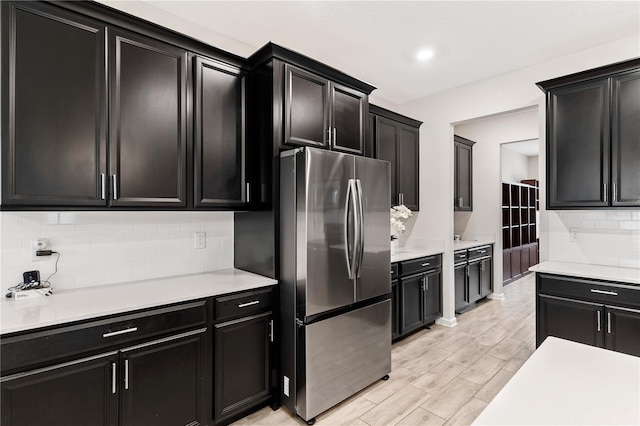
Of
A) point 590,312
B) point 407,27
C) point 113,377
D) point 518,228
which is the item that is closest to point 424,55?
point 407,27

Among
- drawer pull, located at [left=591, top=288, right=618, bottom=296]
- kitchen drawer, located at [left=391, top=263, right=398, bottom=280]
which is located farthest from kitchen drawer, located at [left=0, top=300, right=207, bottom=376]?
drawer pull, located at [left=591, top=288, right=618, bottom=296]

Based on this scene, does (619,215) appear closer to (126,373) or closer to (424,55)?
(424,55)

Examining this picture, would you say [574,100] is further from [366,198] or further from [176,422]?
[176,422]

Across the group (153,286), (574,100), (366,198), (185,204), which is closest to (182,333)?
(153,286)

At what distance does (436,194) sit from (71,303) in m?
3.81

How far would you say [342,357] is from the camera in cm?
238

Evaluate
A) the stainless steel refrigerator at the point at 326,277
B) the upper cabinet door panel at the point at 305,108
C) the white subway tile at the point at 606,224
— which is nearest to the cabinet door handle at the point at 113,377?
the stainless steel refrigerator at the point at 326,277

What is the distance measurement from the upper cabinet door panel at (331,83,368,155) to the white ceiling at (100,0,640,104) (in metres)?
0.48

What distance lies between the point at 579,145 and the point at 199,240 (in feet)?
11.1

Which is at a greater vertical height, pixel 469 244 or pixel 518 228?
pixel 518 228

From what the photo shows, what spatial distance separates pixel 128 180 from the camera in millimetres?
2000

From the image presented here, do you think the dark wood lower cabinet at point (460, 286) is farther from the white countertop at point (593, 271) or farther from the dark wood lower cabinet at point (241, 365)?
the dark wood lower cabinet at point (241, 365)

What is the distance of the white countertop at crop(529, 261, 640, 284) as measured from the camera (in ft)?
8.16

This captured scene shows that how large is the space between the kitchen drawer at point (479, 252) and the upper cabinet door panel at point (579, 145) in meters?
1.71
